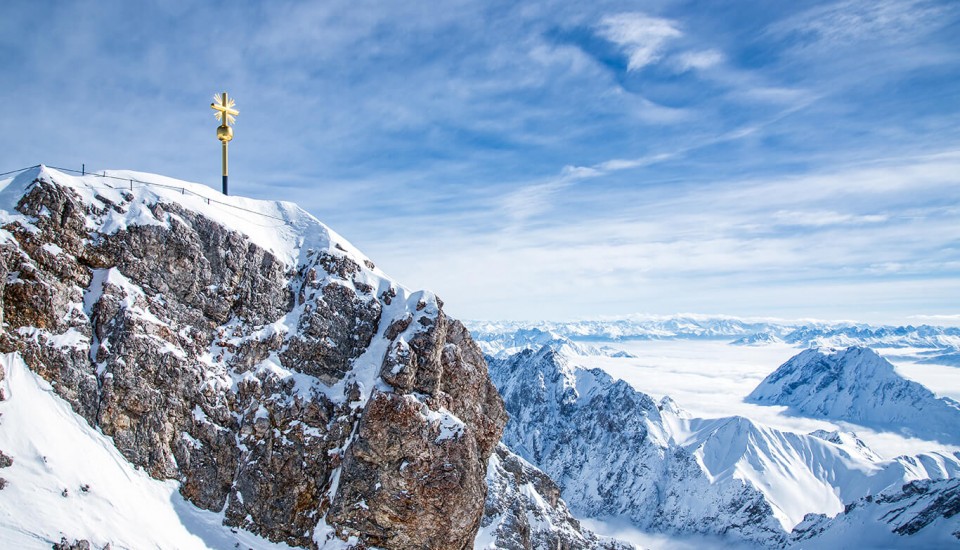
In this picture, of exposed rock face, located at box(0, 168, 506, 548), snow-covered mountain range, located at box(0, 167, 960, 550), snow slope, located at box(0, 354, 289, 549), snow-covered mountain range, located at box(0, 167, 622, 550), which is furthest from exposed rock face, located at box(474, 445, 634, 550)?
snow slope, located at box(0, 354, 289, 549)

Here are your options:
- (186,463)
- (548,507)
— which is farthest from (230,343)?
(548,507)

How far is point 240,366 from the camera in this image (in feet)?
216

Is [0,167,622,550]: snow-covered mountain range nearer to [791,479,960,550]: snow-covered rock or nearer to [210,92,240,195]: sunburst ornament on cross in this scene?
[210,92,240,195]: sunburst ornament on cross

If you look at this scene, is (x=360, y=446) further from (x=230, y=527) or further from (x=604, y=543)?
(x=604, y=543)

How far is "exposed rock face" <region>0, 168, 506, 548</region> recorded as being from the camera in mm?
57375

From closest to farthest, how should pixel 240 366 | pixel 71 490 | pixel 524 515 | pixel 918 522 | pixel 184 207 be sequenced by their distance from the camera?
pixel 71 490, pixel 240 366, pixel 184 207, pixel 524 515, pixel 918 522

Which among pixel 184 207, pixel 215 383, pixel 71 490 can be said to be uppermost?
pixel 184 207

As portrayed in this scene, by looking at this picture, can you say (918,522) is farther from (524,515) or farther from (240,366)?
(240,366)

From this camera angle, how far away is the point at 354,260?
7769 cm

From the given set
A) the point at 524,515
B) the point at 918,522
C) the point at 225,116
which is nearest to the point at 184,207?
the point at 225,116

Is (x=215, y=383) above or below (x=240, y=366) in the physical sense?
A: below

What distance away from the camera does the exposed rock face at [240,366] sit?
188 ft

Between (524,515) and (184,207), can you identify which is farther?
(524,515)

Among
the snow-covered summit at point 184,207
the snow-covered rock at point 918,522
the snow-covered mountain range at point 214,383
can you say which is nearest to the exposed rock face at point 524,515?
the snow-covered mountain range at point 214,383
